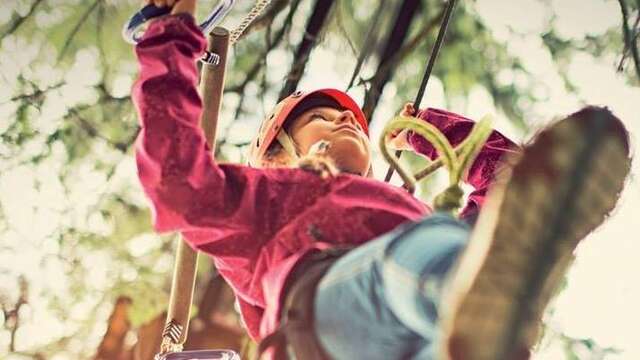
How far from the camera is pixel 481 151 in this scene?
1.35 metres

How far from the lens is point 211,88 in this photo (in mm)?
1250

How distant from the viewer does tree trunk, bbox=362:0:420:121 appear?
6.31 ft

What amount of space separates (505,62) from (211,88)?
89 cm

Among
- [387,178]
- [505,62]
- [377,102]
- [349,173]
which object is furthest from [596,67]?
[349,173]

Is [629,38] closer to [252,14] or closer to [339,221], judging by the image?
[252,14]

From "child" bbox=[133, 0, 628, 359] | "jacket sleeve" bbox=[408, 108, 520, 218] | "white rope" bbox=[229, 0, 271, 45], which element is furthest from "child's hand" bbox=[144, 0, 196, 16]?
"jacket sleeve" bbox=[408, 108, 520, 218]

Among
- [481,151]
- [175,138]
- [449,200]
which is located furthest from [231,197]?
[481,151]

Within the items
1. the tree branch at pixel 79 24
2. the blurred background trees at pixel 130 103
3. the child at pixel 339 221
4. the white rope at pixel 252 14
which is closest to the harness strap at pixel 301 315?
the child at pixel 339 221

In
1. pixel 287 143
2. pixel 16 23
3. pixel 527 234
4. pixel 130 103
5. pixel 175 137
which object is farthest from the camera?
pixel 130 103

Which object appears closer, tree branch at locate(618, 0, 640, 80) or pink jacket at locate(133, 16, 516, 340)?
pink jacket at locate(133, 16, 516, 340)

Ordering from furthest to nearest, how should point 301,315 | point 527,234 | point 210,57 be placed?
point 210,57
point 301,315
point 527,234

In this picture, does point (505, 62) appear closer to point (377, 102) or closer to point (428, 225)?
point (377, 102)

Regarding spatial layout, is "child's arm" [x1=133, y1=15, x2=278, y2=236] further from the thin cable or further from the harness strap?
the thin cable

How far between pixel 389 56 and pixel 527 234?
1274mm
